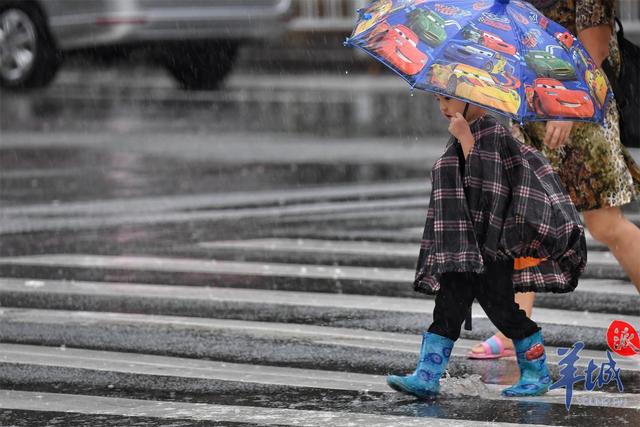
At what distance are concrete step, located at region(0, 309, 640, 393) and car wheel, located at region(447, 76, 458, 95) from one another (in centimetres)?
118

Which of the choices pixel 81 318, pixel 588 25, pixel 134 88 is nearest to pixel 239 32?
pixel 134 88

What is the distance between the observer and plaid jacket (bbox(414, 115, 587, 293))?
5816 millimetres

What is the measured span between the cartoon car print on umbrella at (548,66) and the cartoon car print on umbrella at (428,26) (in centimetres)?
29

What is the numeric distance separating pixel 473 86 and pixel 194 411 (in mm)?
1387

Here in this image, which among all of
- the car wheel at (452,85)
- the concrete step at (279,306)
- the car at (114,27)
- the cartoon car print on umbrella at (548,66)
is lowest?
the concrete step at (279,306)

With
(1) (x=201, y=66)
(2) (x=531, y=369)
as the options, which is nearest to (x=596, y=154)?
(2) (x=531, y=369)

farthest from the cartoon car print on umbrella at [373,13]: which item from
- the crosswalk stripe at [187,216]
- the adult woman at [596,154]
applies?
the crosswalk stripe at [187,216]

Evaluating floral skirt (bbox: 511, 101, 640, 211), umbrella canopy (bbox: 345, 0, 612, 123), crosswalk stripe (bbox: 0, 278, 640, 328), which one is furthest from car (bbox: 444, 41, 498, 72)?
crosswalk stripe (bbox: 0, 278, 640, 328)

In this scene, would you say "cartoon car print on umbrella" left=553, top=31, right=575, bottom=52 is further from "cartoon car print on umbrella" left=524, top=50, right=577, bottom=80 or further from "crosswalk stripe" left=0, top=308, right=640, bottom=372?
"crosswalk stripe" left=0, top=308, right=640, bottom=372

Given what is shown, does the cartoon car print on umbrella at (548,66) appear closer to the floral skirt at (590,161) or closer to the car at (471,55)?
the car at (471,55)

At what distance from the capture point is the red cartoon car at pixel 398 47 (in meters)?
5.70

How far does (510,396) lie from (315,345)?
1.18 metres

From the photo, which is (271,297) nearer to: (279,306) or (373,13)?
(279,306)

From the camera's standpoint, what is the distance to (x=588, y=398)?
233 inches
